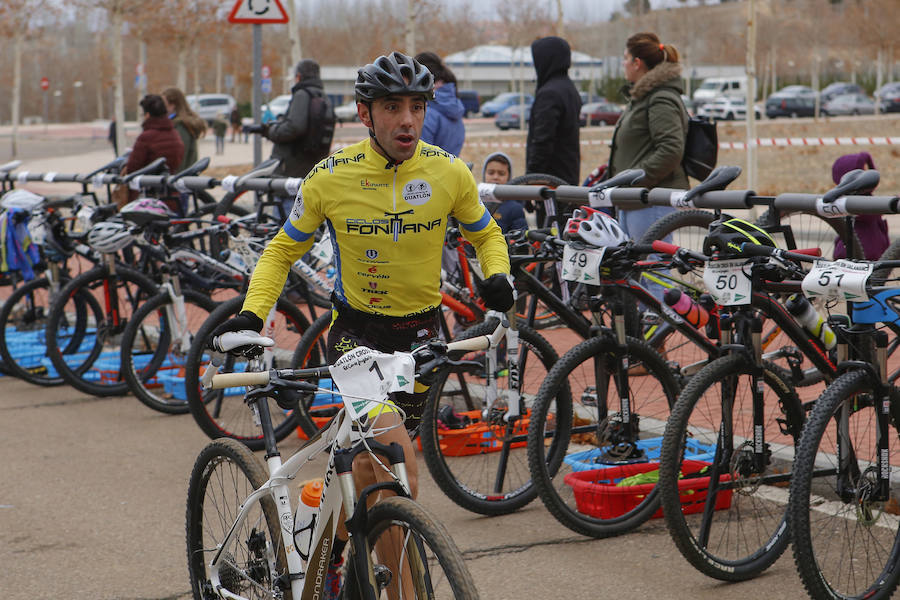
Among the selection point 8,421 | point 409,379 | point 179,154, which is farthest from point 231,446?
point 179,154

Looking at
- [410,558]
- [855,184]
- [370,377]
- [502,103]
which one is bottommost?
[410,558]

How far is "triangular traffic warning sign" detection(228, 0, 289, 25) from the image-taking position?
1058 cm

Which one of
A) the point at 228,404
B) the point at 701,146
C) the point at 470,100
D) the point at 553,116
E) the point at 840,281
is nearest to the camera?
the point at 840,281

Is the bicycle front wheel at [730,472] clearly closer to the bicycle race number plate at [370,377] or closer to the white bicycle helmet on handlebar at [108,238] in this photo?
the bicycle race number plate at [370,377]

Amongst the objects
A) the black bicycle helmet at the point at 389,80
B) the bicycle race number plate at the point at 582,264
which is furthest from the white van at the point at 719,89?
the black bicycle helmet at the point at 389,80

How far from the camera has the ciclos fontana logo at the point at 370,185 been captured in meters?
3.88

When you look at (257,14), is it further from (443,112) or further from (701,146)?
(701,146)

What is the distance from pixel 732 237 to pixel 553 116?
4.34m

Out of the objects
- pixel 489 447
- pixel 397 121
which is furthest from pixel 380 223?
pixel 489 447

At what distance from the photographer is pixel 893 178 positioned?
23.7 m

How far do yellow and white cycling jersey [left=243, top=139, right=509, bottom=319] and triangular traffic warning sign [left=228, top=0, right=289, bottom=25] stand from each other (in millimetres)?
6999

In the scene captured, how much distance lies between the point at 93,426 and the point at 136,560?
8.68 feet

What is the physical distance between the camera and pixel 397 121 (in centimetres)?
374

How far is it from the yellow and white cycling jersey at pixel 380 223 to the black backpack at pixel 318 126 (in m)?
6.21
